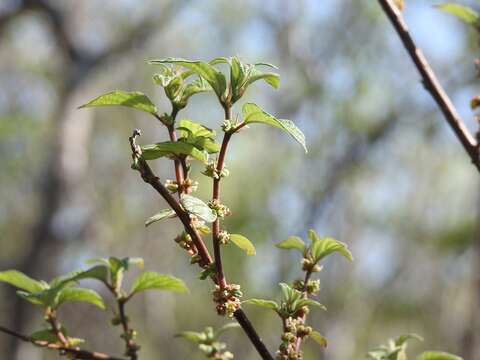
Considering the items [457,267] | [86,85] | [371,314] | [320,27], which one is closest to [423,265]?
Answer: [457,267]

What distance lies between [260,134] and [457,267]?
4.86 metres

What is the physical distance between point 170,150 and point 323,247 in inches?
10.4

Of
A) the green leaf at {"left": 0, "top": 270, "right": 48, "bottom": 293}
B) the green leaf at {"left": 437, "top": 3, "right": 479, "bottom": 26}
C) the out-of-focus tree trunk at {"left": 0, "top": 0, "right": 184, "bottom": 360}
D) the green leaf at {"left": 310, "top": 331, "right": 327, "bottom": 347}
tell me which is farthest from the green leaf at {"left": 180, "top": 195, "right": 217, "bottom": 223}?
the out-of-focus tree trunk at {"left": 0, "top": 0, "right": 184, "bottom": 360}

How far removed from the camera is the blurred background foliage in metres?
7.16

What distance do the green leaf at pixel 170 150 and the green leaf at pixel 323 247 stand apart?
0.69 feet

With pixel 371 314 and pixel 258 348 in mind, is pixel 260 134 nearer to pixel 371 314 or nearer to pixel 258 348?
pixel 371 314

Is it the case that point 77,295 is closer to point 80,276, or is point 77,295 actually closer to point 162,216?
point 80,276

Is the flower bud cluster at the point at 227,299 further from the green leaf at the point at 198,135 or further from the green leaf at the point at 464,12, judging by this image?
the green leaf at the point at 464,12

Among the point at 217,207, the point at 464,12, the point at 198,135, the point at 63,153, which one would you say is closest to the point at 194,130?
the point at 198,135

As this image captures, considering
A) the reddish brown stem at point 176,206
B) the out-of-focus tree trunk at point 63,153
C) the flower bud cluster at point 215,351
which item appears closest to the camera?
the reddish brown stem at point 176,206

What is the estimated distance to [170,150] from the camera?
73cm

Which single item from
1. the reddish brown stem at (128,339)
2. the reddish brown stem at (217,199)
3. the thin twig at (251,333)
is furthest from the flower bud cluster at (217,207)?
the reddish brown stem at (128,339)

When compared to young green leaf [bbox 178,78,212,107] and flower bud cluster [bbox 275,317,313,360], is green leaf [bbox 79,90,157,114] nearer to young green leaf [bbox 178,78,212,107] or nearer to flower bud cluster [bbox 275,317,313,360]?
young green leaf [bbox 178,78,212,107]

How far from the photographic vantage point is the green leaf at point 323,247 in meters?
0.85
